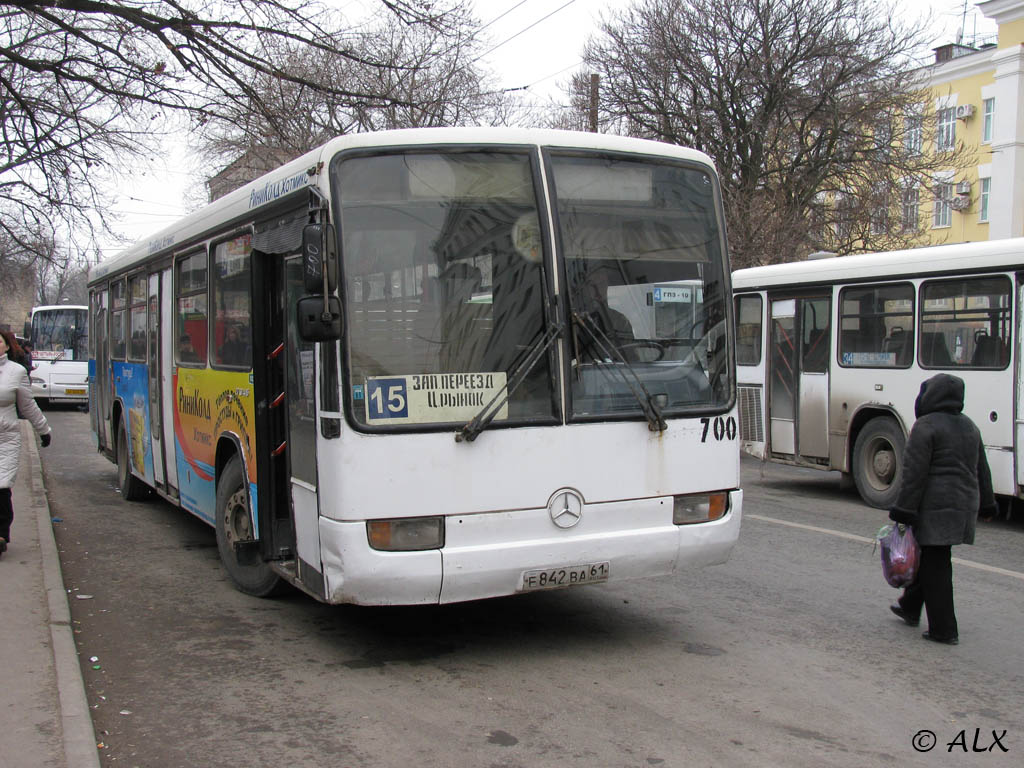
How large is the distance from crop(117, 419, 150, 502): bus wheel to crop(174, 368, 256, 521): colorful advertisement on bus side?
2730mm

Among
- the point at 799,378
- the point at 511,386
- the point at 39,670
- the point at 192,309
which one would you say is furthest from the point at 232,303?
the point at 799,378

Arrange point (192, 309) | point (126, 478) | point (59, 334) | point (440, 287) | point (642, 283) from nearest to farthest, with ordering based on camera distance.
A: point (440, 287) → point (642, 283) → point (192, 309) → point (126, 478) → point (59, 334)

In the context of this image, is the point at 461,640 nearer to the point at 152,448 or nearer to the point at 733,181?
the point at 152,448

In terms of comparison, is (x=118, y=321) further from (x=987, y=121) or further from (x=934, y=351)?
(x=987, y=121)

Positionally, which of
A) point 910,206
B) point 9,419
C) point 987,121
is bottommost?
point 9,419

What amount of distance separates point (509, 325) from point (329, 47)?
665cm

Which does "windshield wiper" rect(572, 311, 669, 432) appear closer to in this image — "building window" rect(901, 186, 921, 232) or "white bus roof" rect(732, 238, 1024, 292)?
"white bus roof" rect(732, 238, 1024, 292)

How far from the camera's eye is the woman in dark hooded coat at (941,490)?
20.0ft

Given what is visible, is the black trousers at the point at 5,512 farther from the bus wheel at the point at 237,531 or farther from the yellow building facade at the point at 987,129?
the yellow building facade at the point at 987,129

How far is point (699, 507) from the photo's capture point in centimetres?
591

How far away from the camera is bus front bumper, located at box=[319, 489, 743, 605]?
520cm

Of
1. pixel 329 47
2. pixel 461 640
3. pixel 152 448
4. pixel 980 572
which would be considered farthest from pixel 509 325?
pixel 329 47

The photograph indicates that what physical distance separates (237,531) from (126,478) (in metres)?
5.07

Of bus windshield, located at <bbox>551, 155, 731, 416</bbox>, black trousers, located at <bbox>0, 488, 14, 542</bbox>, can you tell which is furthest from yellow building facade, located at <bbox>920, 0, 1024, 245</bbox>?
black trousers, located at <bbox>0, 488, 14, 542</bbox>
